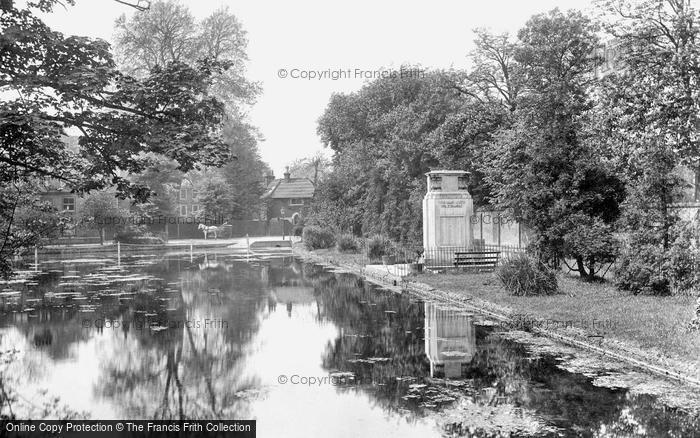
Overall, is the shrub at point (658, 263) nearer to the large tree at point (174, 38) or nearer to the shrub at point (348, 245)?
the shrub at point (348, 245)

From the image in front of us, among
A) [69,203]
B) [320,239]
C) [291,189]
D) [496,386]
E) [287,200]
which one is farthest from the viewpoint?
[291,189]

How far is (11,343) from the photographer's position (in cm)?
1223

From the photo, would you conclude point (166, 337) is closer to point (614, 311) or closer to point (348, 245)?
point (614, 311)

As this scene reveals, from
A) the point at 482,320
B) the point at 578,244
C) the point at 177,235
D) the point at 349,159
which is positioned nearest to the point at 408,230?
the point at 349,159

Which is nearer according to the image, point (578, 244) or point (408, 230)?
point (578, 244)

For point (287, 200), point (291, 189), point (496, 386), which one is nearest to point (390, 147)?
point (496, 386)

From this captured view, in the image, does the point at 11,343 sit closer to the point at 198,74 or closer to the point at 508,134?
the point at 198,74

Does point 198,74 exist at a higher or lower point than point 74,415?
higher

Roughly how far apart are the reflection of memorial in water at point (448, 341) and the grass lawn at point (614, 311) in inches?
53.7

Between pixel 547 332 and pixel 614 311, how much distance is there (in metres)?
2.18

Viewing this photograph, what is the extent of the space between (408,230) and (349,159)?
9.63 meters

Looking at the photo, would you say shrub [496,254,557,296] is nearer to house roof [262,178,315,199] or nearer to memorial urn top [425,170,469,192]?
memorial urn top [425,170,469,192]

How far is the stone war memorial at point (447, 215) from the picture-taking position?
82.6 ft

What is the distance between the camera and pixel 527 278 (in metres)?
16.8
